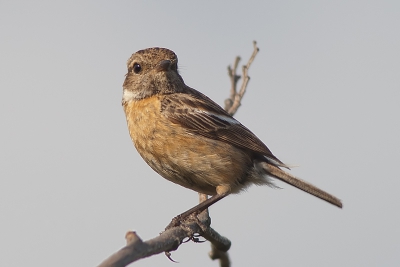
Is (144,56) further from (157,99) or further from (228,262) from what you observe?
(228,262)

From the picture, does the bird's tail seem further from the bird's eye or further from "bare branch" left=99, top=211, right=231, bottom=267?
the bird's eye

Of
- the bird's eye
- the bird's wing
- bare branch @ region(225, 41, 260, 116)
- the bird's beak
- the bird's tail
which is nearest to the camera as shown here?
the bird's tail

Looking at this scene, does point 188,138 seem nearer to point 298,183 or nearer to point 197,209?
point 197,209

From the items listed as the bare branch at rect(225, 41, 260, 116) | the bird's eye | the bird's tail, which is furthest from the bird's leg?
the bird's eye

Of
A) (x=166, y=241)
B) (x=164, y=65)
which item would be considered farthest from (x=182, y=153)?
(x=166, y=241)

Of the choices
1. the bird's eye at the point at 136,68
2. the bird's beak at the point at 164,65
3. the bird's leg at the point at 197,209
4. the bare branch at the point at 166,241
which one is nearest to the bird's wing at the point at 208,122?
the bird's beak at the point at 164,65

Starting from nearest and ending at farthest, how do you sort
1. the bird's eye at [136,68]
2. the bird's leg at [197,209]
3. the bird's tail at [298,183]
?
1. the bird's leg at [197,209]
2. the bird's tail at [298,183]
3. the bird's eye at [136,68]

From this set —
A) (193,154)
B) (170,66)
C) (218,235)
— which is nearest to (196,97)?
(170,66)

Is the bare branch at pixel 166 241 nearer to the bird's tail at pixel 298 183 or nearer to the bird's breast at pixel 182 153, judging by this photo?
the bird's breast at pixel 182 153
